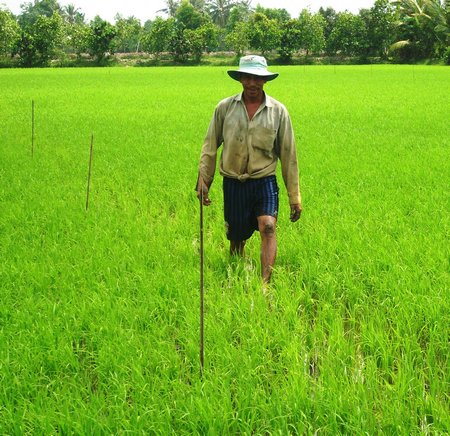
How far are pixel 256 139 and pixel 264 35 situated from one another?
47.3m

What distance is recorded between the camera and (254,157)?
3.18 metres

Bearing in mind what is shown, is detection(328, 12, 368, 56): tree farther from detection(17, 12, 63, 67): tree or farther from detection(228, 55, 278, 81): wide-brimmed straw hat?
detection(228, 55, 278, 81): wide-brimmed straw hat

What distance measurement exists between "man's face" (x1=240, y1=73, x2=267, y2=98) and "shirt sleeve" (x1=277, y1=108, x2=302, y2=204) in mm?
209

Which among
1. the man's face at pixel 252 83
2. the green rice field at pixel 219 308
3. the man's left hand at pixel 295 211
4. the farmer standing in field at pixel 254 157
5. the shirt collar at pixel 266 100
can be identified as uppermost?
the man's face at pixel 252 83

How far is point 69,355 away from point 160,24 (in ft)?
163

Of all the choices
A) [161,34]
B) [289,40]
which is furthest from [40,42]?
[289,40]

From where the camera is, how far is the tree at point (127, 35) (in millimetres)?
51116

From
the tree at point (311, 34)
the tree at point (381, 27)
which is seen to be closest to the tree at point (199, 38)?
the tree at point (311, 34)

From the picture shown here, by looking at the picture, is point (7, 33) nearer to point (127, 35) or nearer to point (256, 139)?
point (127, 35)

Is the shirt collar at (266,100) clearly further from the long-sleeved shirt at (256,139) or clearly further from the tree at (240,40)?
the tree at (240,40)

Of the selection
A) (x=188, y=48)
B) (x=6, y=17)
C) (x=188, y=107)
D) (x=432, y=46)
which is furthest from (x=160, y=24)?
(x=188, y=107)

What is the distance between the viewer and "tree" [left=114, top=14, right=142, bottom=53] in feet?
168

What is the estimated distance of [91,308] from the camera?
2814 millimetres

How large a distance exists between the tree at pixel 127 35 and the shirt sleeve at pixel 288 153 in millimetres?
46382
